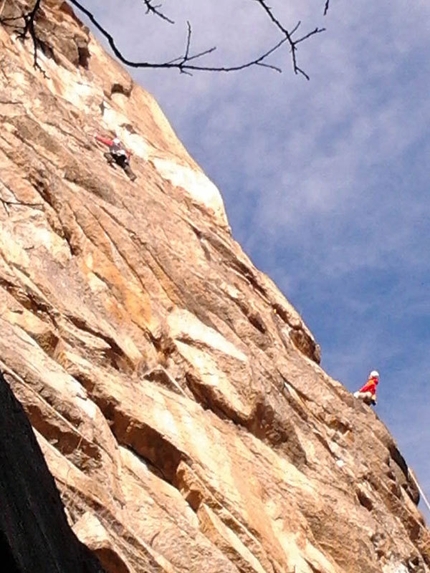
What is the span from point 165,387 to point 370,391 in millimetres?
9484

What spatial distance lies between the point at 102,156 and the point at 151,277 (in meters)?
4.31

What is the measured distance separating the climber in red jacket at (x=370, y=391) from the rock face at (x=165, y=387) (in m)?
1.72

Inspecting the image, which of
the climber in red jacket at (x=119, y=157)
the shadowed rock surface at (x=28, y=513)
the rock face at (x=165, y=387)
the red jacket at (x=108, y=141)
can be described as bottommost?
the shadowed rock surface at (x=28, y=513)

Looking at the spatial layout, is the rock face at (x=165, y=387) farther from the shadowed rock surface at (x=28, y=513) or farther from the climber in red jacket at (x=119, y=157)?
the shadowed rock surface at (x=28, y=513)

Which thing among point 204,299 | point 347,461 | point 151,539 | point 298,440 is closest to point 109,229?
point 204,299

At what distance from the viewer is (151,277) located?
547 inches

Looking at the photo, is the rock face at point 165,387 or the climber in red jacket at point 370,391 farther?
the climber in red jacket at point 370,391

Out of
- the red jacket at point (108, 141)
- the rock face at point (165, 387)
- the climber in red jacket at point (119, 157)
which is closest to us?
the rock face at point (165, 387)

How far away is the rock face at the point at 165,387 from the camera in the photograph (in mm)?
8992

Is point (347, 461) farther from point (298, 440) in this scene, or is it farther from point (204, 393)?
point (204, 393)

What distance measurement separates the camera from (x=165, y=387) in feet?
38.9

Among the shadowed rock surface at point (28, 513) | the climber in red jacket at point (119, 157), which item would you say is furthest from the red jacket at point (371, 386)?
the shadowed rock surface at point (28, 513)

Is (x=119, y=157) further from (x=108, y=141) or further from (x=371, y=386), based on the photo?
(x=371, y=386)

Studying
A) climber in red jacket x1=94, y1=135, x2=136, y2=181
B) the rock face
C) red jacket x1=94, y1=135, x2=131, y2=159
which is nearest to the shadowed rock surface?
the rock face
